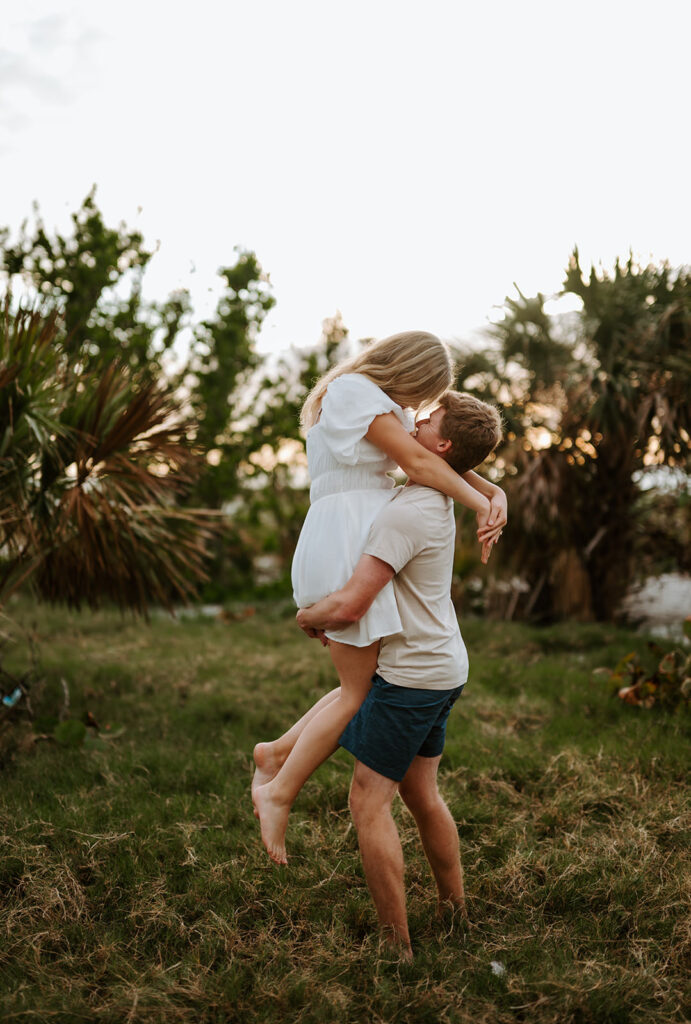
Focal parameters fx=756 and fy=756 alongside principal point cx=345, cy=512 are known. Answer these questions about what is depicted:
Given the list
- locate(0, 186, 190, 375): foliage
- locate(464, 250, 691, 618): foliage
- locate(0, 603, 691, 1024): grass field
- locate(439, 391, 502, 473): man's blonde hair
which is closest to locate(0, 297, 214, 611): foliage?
locate(0, 603, 691, 1024): grass field

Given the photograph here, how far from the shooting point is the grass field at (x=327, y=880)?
2240 mm

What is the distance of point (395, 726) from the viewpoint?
236 cm

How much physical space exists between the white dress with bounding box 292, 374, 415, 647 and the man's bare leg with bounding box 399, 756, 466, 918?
55cm

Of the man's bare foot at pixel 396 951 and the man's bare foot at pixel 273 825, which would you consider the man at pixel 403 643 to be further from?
the man's bare foot at pixel 273 825

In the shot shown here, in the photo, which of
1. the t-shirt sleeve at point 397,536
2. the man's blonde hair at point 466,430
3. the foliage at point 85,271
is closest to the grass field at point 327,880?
the t-shirt sleeve at point 397,536

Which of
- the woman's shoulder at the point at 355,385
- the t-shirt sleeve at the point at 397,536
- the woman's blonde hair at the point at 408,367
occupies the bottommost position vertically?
the t-shirt sleeve at the point at 397,536

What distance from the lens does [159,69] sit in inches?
294

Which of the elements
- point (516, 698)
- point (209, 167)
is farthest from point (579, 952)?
point (209, 167)

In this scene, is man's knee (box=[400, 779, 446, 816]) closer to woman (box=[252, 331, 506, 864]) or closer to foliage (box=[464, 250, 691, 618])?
woman (box=[252, 331, 506, 864])

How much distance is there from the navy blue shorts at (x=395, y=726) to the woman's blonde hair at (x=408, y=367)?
0.95 meters

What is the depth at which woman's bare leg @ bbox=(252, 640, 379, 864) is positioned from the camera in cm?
244

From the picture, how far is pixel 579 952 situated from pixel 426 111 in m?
7.32

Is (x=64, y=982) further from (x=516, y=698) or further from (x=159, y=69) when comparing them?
(x=159, y=69)

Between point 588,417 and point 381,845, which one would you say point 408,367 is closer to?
point 381,845
